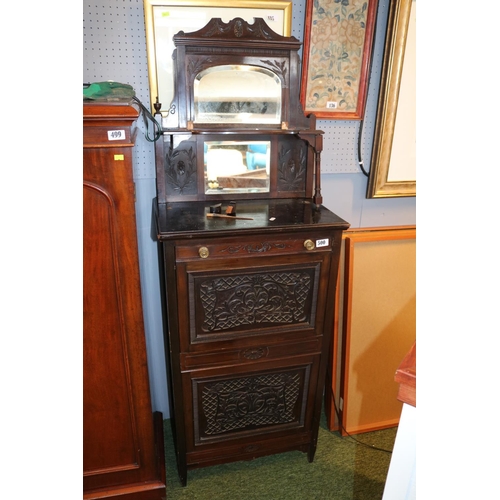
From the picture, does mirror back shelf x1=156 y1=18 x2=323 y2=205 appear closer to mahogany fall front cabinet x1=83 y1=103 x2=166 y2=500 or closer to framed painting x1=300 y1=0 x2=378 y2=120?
framed painting x1=300 y1=0 x2=378 y2=120

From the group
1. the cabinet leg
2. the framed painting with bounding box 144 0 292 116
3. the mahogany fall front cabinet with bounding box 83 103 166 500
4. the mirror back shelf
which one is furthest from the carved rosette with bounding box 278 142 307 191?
the cabinet leg

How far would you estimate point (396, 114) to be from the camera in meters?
2.00

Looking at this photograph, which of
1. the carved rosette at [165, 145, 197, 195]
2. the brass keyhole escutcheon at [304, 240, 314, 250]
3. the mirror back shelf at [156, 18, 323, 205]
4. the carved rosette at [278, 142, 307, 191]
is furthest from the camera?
the carved rosette at [278, 142, 307, 191]

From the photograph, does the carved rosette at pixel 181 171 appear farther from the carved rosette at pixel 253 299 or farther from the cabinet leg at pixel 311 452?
the cabinet leg at pixel 311 452

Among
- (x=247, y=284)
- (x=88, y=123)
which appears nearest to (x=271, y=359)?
(x=247, y=284)

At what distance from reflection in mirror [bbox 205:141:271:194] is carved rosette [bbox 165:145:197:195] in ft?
0.20

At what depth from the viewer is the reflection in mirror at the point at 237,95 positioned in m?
1.71

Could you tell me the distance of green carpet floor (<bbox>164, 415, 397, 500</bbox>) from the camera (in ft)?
5.96

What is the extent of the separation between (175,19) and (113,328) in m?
1.24

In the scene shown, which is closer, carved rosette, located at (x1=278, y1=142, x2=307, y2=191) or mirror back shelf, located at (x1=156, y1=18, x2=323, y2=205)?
mirror back shelf, located at (x1=156, y1=18, x2=323, y2=205)

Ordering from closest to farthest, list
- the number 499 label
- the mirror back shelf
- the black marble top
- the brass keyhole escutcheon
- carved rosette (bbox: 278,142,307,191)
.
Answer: the number 499 label
the black marble top
the brass keyhole escutcheon
the mirror back shelf
carved rosette (bbox: 278,142,307,191)

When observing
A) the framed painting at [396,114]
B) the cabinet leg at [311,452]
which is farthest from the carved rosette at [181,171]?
the cabinet leg at [311,452]

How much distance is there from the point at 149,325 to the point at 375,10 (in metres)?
1.81
